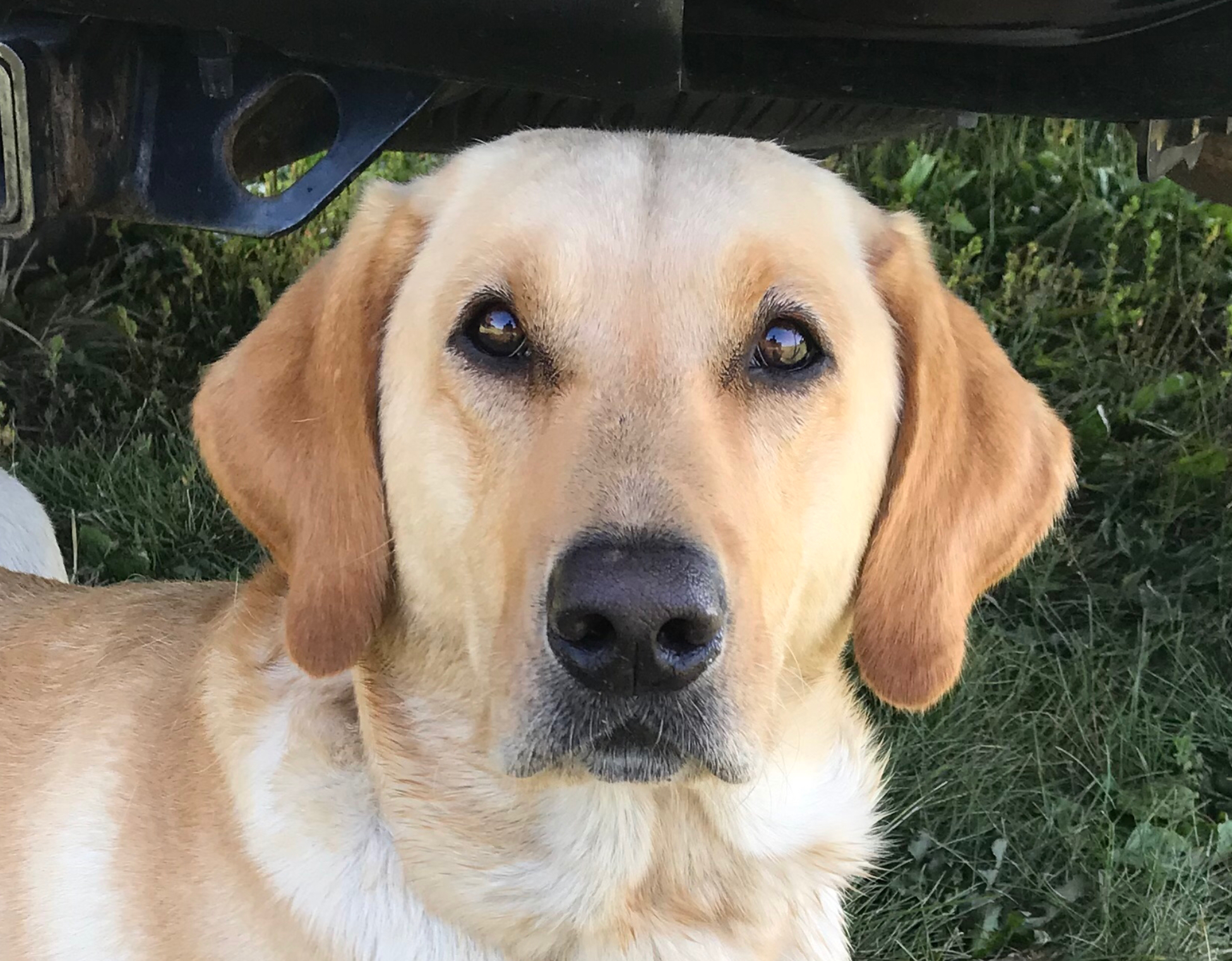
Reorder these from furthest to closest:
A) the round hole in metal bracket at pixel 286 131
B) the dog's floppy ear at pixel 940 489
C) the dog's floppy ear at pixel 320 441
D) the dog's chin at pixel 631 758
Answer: the round hole in metal bracket at pixel 286 131 < the dog's floppy ear at pixel 940 489 < the dog's floppy ear at pixel 320 441 < the dog's chin at pixel 631 758

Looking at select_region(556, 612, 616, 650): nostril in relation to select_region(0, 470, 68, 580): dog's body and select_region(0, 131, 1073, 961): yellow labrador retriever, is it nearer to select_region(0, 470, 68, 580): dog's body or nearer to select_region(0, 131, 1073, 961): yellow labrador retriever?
select_region(0, 131, 1073, 961): yellow labrador retriever

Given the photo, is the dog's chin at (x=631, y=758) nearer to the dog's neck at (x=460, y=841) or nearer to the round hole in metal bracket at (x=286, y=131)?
the dog's neck at (x=460, y=841)

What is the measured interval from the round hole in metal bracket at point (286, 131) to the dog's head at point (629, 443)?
1.68 feet

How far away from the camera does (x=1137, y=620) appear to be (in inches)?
136

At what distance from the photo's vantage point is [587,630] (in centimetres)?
151

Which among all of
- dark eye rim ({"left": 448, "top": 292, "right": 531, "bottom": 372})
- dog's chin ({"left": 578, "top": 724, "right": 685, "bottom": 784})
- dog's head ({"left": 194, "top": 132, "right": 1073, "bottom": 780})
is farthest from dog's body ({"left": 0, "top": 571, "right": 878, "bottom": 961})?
dark eye rim ({"left": 448, "top": 292, "right": 531, "bottom": 372})

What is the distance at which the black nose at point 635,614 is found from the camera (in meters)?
1.46

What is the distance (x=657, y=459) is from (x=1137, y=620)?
238 centimetres

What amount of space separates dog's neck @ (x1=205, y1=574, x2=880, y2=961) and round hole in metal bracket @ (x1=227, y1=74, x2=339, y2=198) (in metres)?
1.02

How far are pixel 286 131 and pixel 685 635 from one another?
170 cm

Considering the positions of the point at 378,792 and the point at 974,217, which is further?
the point at 974,217

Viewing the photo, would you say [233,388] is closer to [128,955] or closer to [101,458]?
[128,955]

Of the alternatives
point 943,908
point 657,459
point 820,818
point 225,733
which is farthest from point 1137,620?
point 225,733

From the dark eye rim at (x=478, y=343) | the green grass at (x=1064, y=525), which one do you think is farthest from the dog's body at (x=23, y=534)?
the dark eye rim at (x=478, y=343)
